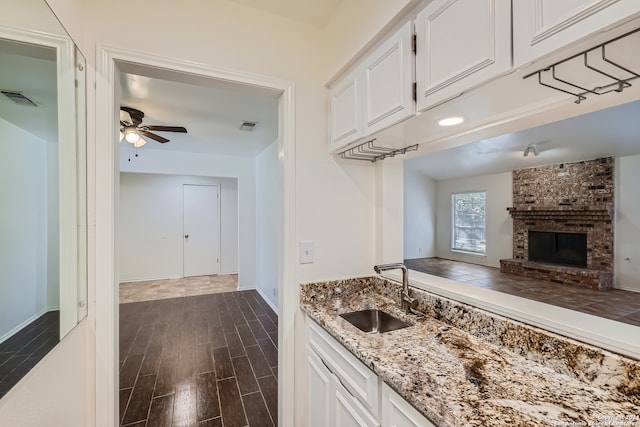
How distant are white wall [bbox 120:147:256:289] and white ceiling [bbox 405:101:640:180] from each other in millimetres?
3917

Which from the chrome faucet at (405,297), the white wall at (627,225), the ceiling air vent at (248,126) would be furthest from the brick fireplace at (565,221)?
the ceiling air vent at (248,126)

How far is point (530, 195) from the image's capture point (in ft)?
20.9

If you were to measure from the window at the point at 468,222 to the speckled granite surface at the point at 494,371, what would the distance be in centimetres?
731

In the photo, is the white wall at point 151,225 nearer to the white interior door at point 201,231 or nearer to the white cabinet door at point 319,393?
the white interior door at point 201,231

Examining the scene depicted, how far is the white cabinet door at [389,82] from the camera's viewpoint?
1102 mm

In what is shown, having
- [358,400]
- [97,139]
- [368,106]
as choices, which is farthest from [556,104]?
[97,139]

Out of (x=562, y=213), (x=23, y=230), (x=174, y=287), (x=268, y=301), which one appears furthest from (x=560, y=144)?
(x=174, y=287)

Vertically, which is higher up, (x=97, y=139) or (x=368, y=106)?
(x=368, y=106)

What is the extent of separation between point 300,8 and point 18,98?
1412 mm

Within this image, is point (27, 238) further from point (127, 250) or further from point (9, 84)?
point (127, 250)

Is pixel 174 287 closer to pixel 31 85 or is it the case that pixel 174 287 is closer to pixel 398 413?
pixel 31 85

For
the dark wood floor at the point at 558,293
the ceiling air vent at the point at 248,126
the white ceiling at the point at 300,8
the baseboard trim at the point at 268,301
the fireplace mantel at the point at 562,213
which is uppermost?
the white ceiling at the point at 300,8

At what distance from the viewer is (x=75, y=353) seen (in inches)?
45.7

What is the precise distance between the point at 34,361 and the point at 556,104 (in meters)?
1.93
